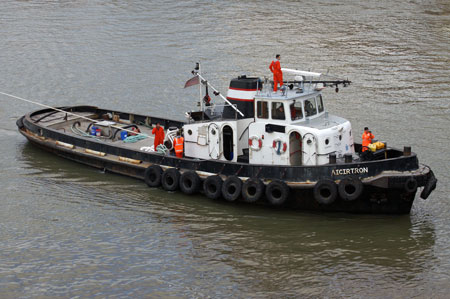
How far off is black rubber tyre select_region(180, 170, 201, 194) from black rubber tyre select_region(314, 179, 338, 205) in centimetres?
314

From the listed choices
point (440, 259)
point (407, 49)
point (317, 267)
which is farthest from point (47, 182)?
point (407, 49)

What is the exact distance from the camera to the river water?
13.6 meters

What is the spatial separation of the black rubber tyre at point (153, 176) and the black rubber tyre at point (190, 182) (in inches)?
29.7

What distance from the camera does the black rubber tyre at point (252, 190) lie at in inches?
627

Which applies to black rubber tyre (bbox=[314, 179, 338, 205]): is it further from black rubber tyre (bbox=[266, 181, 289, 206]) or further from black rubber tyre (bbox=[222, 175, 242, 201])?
black rubber tyre (bbox=[222, 175, 242, 201])

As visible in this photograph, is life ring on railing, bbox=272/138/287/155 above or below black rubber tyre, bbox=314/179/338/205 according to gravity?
above

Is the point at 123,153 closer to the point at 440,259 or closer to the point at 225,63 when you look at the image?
the point at 440,259

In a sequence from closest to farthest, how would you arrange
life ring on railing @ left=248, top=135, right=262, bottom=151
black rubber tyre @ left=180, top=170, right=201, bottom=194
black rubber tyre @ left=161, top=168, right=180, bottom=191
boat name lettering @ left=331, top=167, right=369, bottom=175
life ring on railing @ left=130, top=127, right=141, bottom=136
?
1. boat name lettering @ left=331, top=167, right=369, bottom=175
2. life ring on railing @ left=248, top=135, right=262, bottom=151
3. black rubber tyre @ left=180, top=170, right=201, bottom=194
4. black rubber tyre @ left=161, top=168, right=180, bottom=191
5. life ring on railing @ left=130, top=127, right=141, bottom=136

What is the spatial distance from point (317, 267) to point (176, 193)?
4.96 meters

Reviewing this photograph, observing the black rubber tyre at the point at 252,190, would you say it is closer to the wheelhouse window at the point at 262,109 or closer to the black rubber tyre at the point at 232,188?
the black rubber tyre at the point at 232,188

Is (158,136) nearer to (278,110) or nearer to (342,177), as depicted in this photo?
(278,110)

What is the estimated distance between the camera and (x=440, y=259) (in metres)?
14.1

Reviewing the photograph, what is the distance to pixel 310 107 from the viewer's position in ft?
54.2

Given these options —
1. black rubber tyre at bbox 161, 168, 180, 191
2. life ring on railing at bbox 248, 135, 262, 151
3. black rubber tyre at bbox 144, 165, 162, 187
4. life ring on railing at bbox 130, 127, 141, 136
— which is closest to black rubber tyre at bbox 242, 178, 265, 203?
life ring on railing at bbox 248, 135, 262, 151
